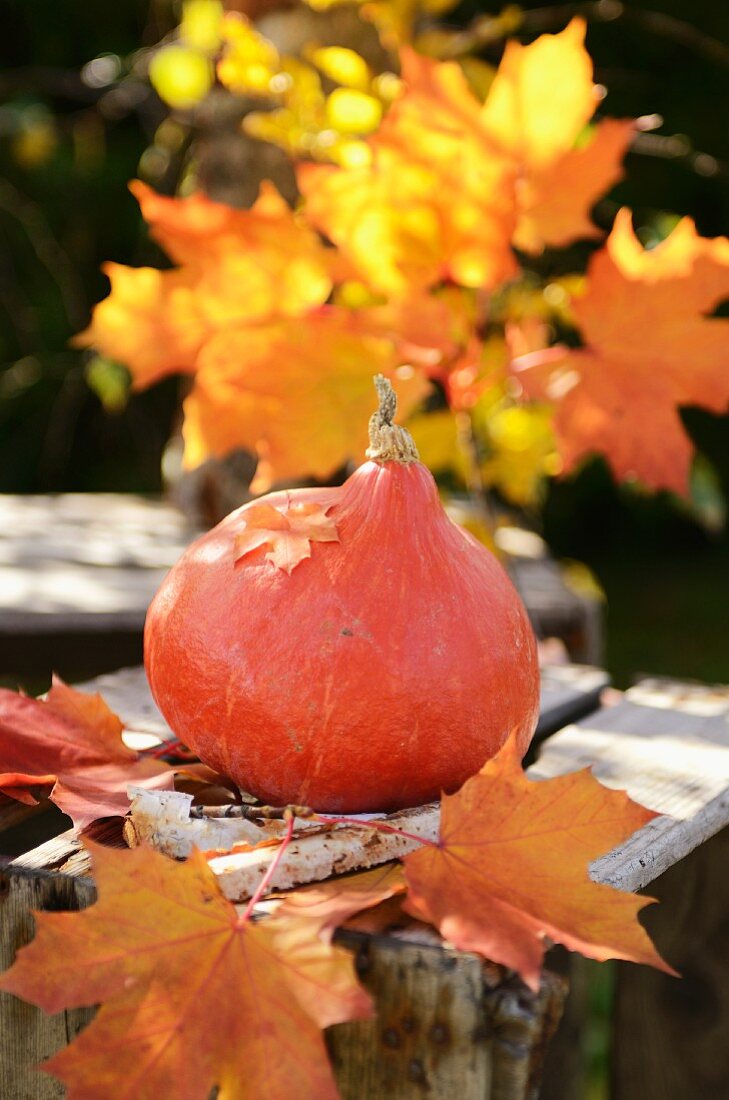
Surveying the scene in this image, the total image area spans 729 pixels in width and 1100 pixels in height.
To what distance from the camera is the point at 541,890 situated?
2.44 ft

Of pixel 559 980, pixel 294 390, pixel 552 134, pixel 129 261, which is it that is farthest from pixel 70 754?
pixel 129 261

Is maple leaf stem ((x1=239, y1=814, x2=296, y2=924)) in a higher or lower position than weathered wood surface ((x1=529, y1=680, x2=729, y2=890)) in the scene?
higher

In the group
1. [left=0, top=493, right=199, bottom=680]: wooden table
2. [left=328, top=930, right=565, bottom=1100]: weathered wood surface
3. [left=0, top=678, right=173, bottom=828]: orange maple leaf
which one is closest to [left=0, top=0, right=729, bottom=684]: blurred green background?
[left=0, top=493, right=199, bottom=680]: wooden table

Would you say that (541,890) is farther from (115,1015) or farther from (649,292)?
(649,292)

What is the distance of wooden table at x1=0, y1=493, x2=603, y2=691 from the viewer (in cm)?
185

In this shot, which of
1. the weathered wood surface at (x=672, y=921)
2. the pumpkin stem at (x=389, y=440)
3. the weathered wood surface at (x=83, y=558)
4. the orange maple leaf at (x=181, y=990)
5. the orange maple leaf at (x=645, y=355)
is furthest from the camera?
the weathered wood surface at (x=83, y=558)

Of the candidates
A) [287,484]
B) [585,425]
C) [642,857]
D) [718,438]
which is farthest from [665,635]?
[642,857]

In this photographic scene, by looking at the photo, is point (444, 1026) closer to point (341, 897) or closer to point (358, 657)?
point (341, 897)

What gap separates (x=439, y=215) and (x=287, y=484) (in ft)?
3.05

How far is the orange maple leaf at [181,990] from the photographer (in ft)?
2.12

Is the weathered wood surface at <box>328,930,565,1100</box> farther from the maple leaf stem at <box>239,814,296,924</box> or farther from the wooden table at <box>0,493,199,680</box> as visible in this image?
the wooden table at <box>0,493,199,680</box>

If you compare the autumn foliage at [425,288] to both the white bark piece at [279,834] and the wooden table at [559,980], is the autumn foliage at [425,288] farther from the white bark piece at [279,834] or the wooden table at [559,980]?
the white bark piece at [279,834]

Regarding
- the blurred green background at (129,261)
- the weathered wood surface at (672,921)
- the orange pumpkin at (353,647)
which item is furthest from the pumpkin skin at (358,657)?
the blurred green background at (129,261)

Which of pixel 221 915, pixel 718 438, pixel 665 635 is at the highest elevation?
pixel 221 915
